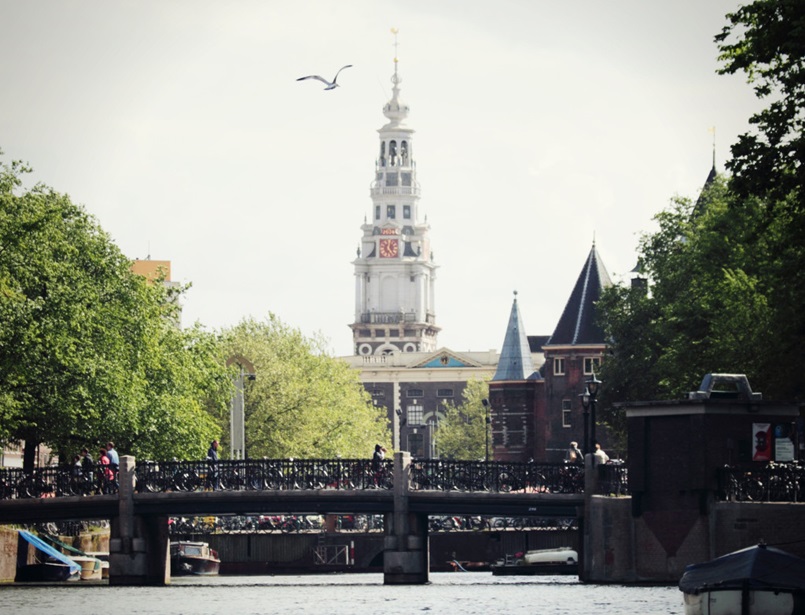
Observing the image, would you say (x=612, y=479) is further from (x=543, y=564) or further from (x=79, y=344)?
(x=543, y=564)

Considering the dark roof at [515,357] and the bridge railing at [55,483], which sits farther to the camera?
the dark roof at [515,357]

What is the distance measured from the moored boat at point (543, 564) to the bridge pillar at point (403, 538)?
1923 centimetres

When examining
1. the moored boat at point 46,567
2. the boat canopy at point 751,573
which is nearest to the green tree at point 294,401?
the moored boat at point 46,567

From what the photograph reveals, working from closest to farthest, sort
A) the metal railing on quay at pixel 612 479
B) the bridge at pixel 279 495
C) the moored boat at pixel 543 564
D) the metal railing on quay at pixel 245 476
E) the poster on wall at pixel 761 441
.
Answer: the poster on wall at pixel 761 441
the metal railing on quay at pixel 612 479
the bridge at pixel 279 495
the metal railing on quay at pixel 245 476
the moored boat at pixel 543 564

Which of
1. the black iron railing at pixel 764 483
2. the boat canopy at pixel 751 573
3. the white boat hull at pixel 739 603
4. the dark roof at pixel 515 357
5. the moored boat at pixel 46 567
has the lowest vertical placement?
the white boat hull at pixel 739 603

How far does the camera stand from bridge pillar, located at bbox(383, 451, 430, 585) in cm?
7456

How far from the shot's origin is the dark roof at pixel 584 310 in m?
146

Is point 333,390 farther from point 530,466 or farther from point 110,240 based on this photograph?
point 530,466

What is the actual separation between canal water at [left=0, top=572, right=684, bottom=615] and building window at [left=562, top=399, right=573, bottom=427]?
68.1 m

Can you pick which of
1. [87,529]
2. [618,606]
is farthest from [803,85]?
[87,529]

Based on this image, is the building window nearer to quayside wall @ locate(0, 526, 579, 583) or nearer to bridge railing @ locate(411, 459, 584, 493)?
quayside wall @ locate(0, 526, 579, 583)

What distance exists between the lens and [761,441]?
6069 cm

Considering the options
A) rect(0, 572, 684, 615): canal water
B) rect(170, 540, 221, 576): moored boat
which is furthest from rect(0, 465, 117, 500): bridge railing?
rect(170, 540, 221, 576): moored boat

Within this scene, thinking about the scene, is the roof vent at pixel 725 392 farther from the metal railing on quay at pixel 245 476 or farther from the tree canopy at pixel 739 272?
the metal railing on quay at pixel 245 476
